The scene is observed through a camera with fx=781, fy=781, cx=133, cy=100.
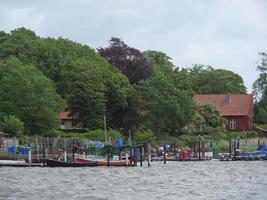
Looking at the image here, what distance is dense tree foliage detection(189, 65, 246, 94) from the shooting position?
17162 centimetres

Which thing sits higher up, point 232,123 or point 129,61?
point 129,61

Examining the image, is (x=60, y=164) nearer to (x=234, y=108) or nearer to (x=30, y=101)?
(x=30, y=101)

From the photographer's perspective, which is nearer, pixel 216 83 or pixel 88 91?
pixel 88 91

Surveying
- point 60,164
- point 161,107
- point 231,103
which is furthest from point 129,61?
point 60,164

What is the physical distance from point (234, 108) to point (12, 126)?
6437 cm

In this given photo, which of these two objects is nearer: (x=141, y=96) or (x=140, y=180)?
(x=140, y=180)

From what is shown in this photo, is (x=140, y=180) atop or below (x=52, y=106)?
below

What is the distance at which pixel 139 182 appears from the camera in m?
65.4

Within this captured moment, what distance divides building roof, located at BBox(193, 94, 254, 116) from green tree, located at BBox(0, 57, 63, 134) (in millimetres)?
50802

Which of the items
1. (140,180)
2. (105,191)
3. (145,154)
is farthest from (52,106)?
(105,191)

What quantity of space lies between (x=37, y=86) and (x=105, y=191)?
48.7 meters

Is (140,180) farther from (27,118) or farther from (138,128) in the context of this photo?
(138,128)

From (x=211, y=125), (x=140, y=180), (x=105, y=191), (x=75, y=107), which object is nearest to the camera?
(x=105, y=191)

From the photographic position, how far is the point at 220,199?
2058 inches
